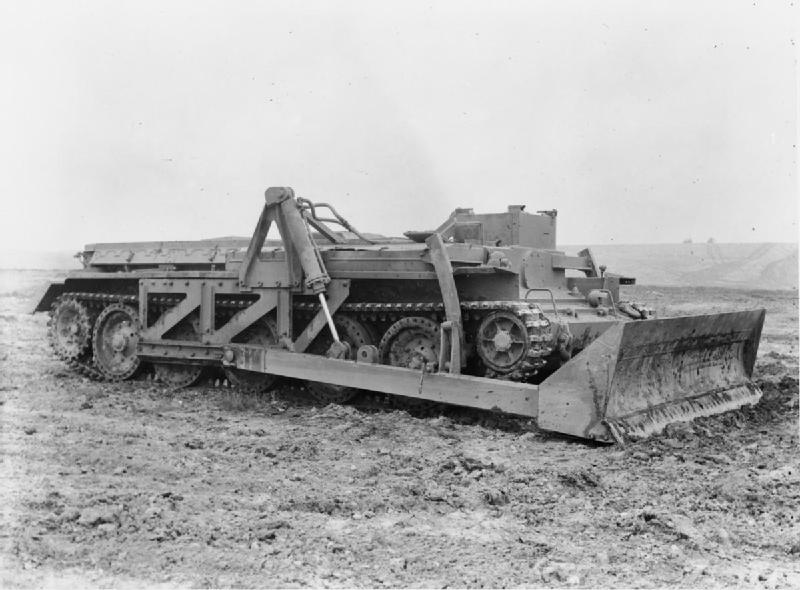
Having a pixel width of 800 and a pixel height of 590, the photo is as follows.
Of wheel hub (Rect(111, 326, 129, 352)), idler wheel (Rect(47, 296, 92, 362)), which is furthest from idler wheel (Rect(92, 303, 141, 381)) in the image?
idler wheel (Rect(47, 296, 92, 362))

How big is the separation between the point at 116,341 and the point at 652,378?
6.43 meters

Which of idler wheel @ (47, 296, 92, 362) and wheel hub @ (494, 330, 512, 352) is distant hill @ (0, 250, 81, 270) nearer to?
idler wheel @ (47, 296, 92, 362)

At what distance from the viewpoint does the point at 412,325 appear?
8.84 meters

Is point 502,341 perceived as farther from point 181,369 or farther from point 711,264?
point 711,264

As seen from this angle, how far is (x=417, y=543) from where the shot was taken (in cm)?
483

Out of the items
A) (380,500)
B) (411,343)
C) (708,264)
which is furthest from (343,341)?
(708,264)

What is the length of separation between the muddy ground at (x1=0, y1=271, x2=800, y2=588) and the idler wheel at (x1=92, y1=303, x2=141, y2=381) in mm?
1805

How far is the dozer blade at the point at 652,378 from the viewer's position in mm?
7289

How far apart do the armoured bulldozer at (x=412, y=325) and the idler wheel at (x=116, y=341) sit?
0.8 inches

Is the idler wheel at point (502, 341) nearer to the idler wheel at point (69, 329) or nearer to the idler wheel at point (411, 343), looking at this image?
the idler wheel at point (411, 343)

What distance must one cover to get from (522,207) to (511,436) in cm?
340

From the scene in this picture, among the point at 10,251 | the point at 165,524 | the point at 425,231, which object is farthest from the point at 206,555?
the point at 10,251

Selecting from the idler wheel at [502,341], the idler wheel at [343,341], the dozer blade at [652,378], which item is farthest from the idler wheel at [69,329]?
the dozer blade at [652,378]

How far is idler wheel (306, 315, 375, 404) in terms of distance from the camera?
30.8 ft
